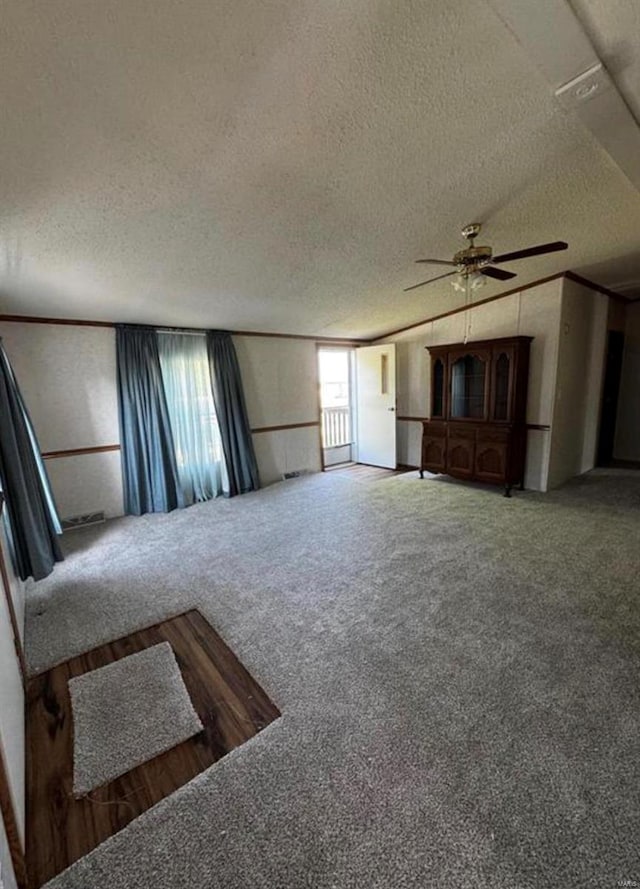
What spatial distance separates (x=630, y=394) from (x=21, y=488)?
7.44 meters

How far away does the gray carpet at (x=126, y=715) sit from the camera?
4.57ft

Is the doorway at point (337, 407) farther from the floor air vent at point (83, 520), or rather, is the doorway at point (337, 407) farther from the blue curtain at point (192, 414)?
the floor air vent at point (83, 520)

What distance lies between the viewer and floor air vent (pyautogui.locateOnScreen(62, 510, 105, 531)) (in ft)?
12.0

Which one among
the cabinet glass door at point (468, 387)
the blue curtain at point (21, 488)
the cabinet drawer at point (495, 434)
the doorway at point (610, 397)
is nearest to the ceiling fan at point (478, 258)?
the cabinet glass door at point (468, 387)

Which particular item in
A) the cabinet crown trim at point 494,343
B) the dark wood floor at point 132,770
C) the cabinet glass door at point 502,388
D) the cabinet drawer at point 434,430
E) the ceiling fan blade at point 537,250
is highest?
the ceiling fan blade at point 537,250

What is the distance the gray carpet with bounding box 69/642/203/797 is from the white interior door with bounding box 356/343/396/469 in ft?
14.1

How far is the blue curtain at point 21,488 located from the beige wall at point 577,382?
5.04 meters

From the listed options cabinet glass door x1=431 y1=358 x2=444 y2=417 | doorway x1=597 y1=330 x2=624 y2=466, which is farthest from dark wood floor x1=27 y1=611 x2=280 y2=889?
doorway x1=597 y1=330 x2=624 y2=466

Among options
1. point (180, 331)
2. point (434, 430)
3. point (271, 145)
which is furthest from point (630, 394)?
point (180, 331)

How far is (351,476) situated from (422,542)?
2.34m

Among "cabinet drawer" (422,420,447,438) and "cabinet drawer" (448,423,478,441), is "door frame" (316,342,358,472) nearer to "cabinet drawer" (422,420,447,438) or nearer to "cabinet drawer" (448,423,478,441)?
"cabinet drawer" (422,420,447,438)

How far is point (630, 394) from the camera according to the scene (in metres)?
5.45

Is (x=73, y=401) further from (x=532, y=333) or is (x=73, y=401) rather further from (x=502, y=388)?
(x=532, y=333)

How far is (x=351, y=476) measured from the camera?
17.6 ft
